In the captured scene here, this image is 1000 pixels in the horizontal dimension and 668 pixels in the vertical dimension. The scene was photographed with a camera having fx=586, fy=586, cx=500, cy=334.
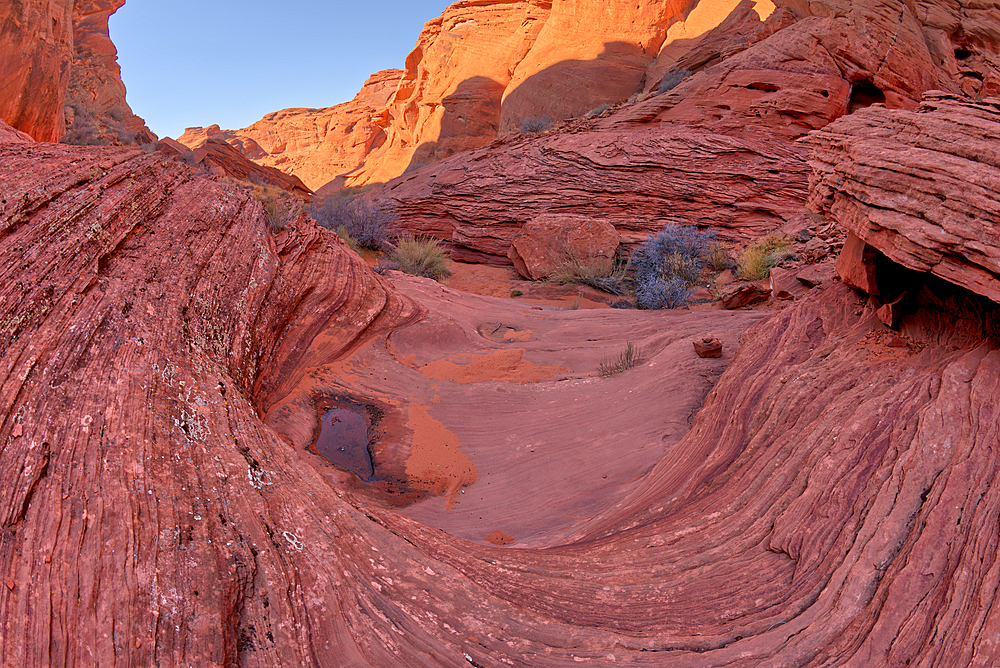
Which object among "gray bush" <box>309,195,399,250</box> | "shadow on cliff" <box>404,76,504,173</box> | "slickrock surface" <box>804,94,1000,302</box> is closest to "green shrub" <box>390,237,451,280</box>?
"gray bush" <box>309,195,399,250</box>

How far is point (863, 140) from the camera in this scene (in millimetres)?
3697

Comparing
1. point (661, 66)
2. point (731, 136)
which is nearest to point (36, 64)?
point (731, 136)

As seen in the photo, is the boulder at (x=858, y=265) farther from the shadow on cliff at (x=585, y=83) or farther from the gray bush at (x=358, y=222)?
the shadow on cliff at (x=585, y=83)

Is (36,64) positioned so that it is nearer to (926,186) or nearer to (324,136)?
(926,186)

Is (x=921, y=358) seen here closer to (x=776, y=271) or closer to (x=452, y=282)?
(x=776, y=271)

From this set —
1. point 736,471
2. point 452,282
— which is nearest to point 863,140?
point 736,471

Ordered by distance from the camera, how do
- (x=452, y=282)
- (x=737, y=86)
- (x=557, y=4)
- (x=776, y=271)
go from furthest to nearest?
(x=557, y=4), (x=737, y=86), (x=452, y=282), (x=776, y=271)

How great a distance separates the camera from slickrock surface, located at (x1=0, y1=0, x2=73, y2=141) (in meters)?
7.98

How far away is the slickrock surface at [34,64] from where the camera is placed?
798 centimetres

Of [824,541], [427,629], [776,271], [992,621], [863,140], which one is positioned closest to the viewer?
[992,621]

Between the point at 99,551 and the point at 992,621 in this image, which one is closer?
the point at 992,621

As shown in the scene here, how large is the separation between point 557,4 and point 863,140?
77.2 feet

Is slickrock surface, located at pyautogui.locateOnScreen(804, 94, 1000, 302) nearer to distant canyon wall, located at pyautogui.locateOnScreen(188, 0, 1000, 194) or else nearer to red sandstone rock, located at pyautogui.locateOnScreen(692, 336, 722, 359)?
red sandstone rock, located at pyautogui.locateOnScreen(692, 336, 722, 359)

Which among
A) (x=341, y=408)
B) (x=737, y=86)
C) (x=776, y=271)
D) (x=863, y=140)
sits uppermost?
(x=737, y=86)
